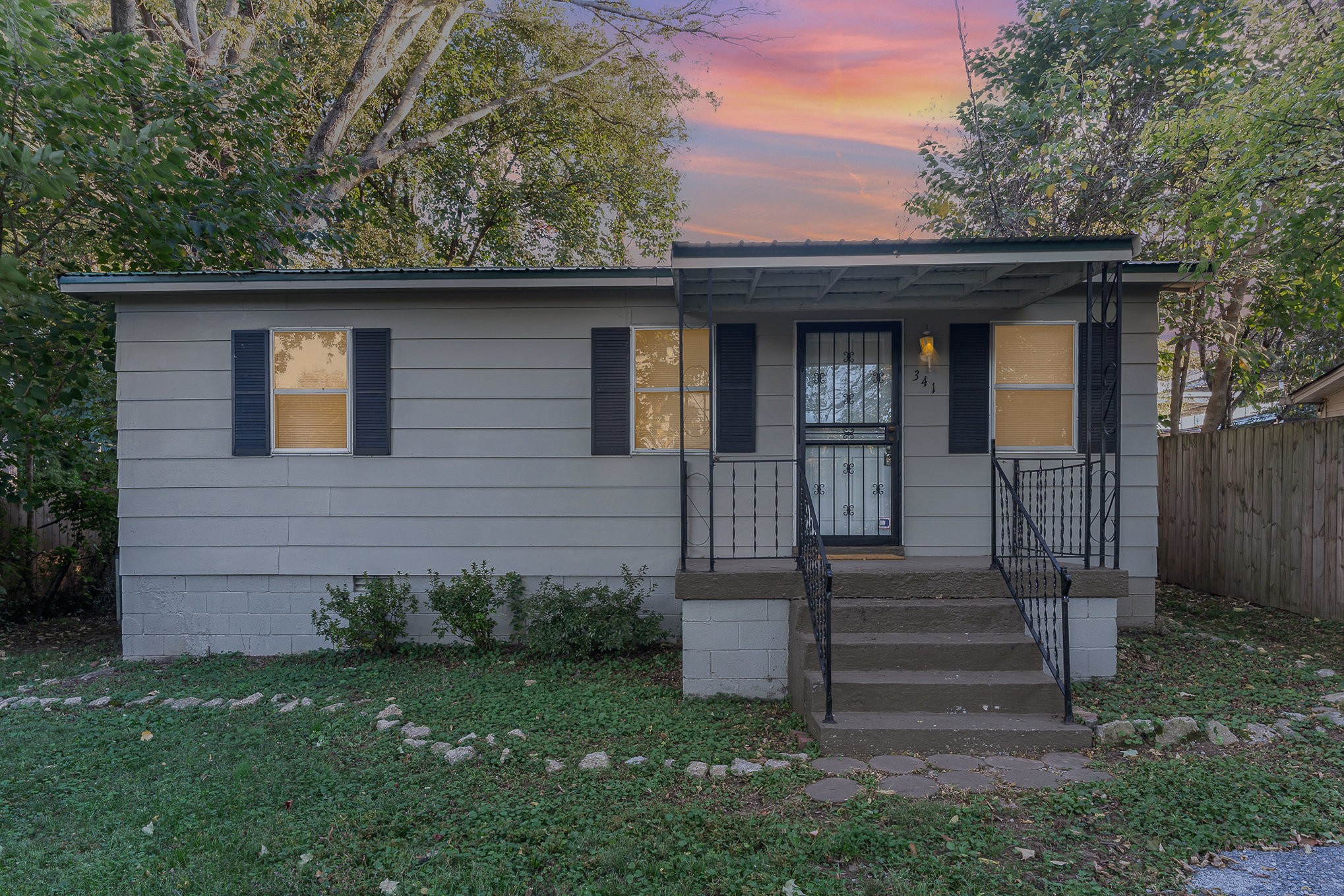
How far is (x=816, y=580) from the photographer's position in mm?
4656

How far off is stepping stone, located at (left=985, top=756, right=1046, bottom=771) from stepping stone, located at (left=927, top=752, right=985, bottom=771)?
0.17 feet

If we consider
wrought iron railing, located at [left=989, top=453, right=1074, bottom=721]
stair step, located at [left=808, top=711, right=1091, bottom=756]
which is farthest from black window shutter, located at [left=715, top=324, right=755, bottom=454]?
stair step, located at [left=808, top=711, right=1091, bottom=756]

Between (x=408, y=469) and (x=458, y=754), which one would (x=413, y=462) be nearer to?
(x=408, y=469)

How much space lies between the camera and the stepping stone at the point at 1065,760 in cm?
371

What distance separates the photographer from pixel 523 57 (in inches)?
534

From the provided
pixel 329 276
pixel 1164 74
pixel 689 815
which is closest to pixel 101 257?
pixel 329 276

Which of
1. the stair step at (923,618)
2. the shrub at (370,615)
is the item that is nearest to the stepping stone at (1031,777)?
the stair step at (923,618)

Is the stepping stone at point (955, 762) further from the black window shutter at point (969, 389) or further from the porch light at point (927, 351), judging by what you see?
the porch light at point (927, 351)

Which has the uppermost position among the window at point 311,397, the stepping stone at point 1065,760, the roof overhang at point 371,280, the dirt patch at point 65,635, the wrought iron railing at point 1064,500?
the roof overhang at point 371,280

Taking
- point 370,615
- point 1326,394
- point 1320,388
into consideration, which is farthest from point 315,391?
point 1326,394

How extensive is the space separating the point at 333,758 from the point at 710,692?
2291 mm

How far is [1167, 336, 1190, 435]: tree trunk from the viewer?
1039 cm

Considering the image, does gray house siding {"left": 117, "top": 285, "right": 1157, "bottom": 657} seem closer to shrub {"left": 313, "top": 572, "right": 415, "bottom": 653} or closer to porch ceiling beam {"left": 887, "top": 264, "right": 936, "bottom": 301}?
shrub {"left": 313, "top": 572, "right": 415, "bottom": 653}

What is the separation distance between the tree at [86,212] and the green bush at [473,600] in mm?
3364
